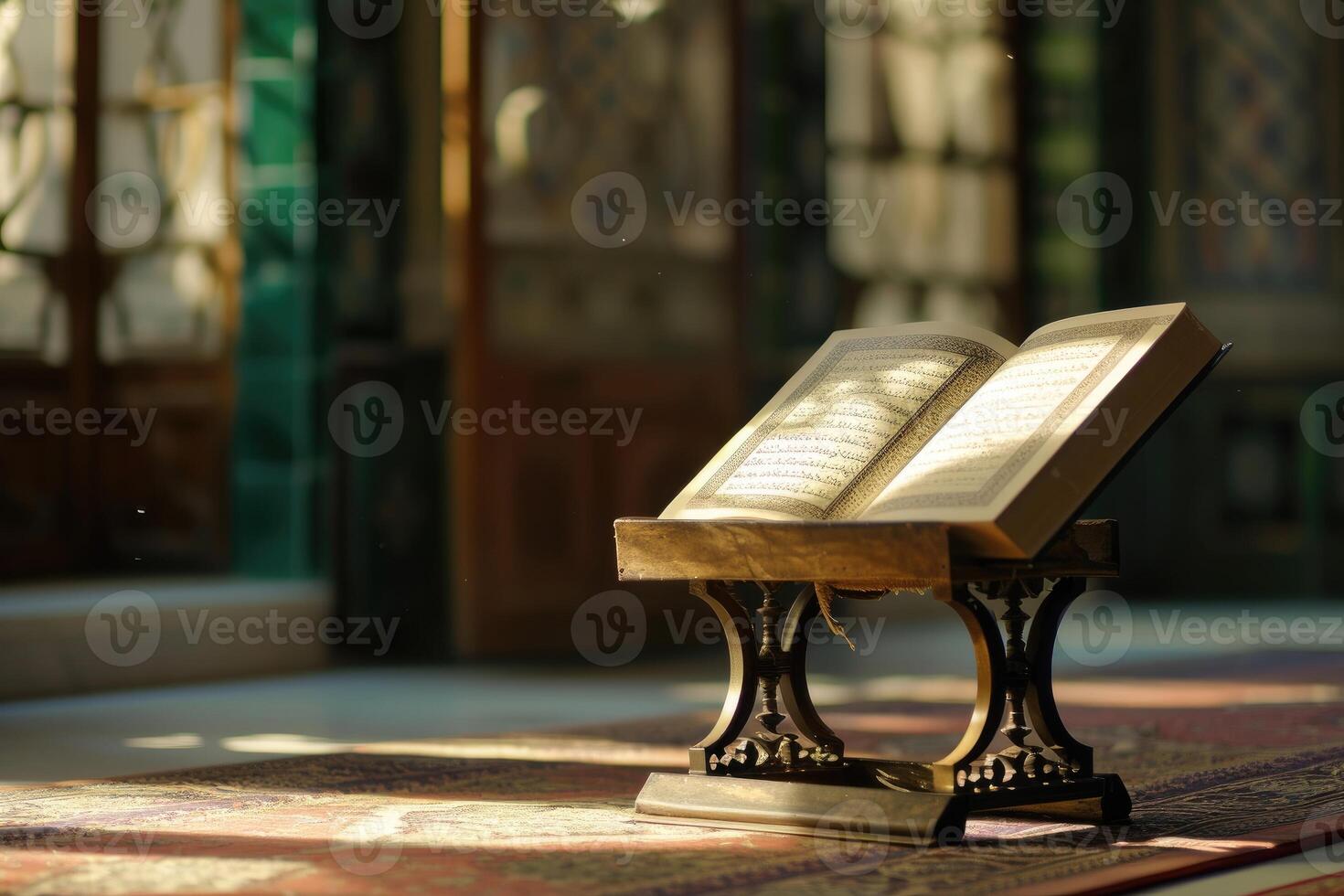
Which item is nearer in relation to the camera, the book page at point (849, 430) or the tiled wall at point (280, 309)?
the book page at point (849, 430)

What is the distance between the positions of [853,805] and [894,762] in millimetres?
295

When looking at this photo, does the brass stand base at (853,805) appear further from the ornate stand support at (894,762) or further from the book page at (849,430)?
the book page at (849,430)

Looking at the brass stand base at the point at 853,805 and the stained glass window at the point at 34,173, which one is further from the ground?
the stained glass window at the point at 34,173

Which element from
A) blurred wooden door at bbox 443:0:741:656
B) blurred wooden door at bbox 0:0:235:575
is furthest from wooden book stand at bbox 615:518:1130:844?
blurred wooden door at bbox 0:0:235:575

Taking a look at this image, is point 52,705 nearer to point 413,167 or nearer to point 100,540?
point 100,540

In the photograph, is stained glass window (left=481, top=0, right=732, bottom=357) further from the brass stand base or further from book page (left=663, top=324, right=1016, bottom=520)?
the brass stand base

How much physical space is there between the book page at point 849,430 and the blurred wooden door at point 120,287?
4.42 meters

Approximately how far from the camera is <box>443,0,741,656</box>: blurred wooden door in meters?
7.03

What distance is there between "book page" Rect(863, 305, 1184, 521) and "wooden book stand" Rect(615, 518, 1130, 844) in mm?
104

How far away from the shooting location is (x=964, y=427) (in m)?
3.38

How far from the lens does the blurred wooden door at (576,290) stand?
703cm

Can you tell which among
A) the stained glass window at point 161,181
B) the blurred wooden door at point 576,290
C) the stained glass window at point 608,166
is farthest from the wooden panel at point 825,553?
the stained glass window at point 161,181

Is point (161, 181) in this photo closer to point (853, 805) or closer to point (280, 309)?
point (280, 309)

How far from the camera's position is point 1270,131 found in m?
10.1
